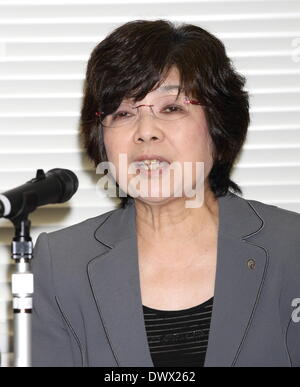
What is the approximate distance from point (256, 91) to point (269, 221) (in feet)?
1.61

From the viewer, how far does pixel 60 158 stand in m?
2.39

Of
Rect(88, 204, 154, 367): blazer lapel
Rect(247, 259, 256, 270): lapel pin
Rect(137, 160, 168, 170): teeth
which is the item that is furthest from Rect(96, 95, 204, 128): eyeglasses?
Rect(247, 259, 256, 270): lapel pin

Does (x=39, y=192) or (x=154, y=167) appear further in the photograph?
(x=154, y=167)

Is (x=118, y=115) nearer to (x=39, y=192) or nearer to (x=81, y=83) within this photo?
(x=81, y=83)

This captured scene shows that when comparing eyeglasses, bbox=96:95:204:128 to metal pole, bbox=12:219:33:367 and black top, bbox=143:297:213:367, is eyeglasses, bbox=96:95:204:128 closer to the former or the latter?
black top, bbox=143:297:213:367

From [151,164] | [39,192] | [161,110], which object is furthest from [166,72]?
[39,192]

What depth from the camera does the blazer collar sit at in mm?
1894

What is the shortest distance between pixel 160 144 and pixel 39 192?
1.68 ft

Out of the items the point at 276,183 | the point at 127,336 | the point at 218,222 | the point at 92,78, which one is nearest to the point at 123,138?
the point at 92,78

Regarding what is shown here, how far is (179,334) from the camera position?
6.34 feet

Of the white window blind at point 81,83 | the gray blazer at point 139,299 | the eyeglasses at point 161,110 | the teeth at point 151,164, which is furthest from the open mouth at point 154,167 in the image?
the white window blind at point 81,83

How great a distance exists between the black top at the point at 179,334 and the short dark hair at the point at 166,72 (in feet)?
1.41

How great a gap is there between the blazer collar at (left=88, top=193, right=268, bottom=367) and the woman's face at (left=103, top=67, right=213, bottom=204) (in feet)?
0.53

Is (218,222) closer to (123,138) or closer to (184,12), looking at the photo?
(123,138)
